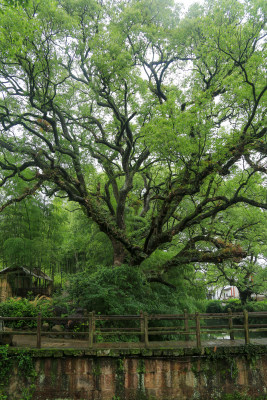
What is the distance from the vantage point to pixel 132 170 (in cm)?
1454

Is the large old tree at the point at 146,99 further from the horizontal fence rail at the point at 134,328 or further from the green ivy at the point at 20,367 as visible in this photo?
the green ivy at the point at 20,367

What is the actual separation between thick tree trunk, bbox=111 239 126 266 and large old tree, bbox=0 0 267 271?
2.2 inches

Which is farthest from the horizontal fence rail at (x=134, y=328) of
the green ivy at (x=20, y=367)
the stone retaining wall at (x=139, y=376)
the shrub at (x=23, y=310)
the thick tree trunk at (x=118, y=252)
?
the thick tree trunk at (x=118, y=252)

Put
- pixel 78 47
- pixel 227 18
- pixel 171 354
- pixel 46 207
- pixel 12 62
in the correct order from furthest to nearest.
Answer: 1. pixel 46 207
2. pixel 78 47
3. pixel 12 62
4. pixel 227 18
5. pixel 171 354

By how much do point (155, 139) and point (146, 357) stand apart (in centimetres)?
696

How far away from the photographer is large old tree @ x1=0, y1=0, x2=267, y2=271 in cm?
1040

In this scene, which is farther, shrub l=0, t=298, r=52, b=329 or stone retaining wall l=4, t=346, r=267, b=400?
shrub l=0, t=298, r=52, b=329

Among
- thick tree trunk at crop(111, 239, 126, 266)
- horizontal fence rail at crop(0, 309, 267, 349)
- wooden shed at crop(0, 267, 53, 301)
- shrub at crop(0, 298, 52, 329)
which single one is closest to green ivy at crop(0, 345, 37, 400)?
horizontal fence rail at crop(0, 309, 267, 349)

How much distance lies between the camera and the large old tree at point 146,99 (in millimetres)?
10398

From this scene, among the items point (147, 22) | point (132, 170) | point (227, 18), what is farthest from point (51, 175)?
point (227, 18)

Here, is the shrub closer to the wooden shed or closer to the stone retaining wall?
the stone retaining wall

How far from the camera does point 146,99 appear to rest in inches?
570

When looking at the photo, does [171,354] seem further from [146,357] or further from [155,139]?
[155,139]

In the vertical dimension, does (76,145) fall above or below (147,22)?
below
